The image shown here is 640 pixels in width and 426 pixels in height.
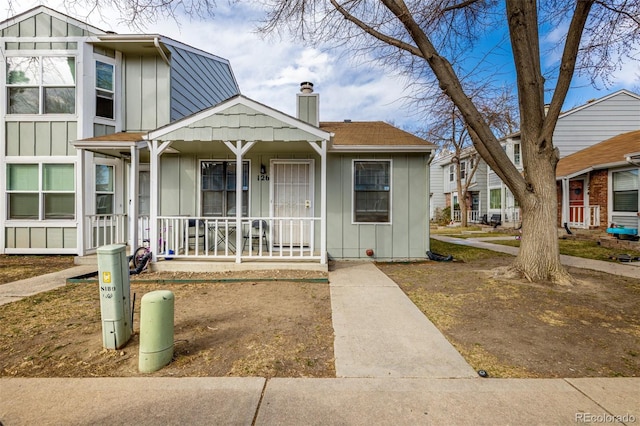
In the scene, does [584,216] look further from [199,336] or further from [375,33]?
[199,336]

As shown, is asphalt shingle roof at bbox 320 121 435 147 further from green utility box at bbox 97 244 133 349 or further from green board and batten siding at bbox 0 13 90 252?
green board and batten siding at bbox 0 13 90 252

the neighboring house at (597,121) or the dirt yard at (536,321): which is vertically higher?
the neighboring house at (597,121)

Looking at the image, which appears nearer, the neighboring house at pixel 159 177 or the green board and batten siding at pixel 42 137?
the neighboring house at pixel 159 177

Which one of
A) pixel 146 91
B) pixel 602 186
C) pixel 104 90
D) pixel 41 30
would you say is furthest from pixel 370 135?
pixel 602 186

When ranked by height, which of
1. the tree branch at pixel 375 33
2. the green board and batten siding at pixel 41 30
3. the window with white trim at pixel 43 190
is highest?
the green board and batten siding at pixel 41 30

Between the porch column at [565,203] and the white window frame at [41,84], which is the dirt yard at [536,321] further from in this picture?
the white window frame at [41,84]

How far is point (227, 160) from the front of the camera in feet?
25.3

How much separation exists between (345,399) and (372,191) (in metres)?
5.81

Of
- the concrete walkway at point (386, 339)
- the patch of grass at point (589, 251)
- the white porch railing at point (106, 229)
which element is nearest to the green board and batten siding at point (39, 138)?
the white porch railing at point (106, 229)

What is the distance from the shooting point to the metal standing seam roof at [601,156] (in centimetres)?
1118

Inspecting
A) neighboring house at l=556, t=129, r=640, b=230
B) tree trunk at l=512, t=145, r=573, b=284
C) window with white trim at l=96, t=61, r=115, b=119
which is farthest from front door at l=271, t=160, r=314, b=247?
neighboring house at l=556, t=129, r=640, b=230

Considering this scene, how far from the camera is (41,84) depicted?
7.77 m

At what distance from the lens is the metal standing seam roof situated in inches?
440

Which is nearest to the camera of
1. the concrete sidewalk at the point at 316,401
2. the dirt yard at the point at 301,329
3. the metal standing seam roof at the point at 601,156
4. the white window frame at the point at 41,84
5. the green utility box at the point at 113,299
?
the concrete sidewalk at the point at 316,401
